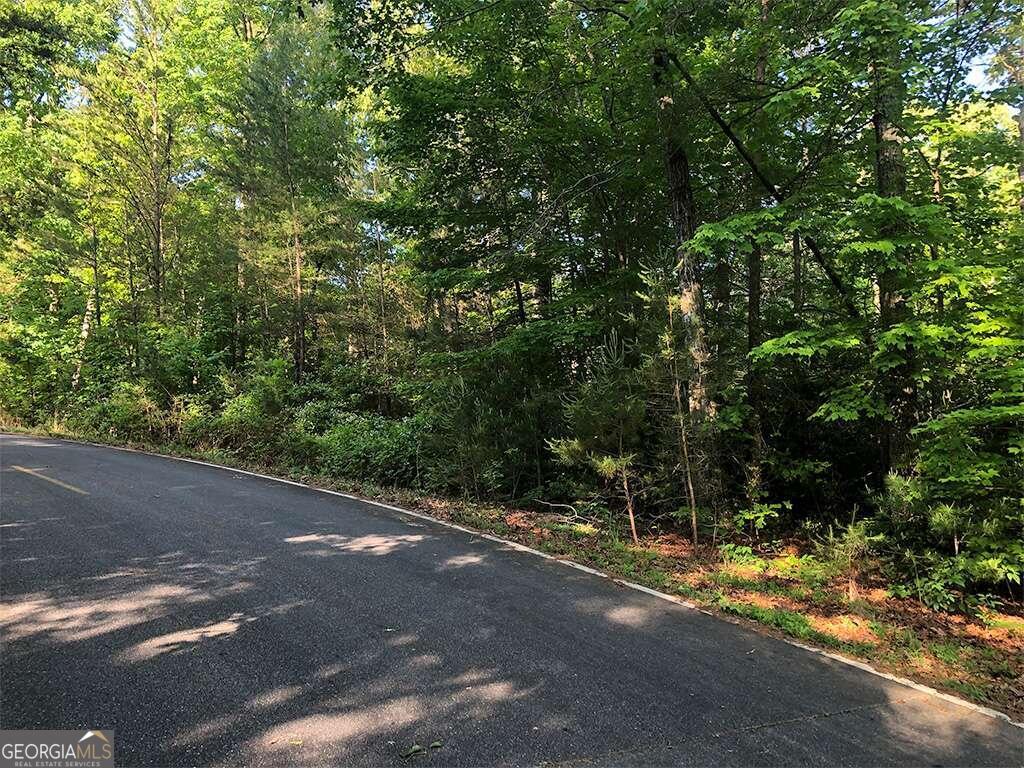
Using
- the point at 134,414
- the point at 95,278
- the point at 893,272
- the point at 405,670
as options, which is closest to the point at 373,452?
the point at 405,670

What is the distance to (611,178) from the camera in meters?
8.84

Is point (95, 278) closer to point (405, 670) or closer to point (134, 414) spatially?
point (134, 414)

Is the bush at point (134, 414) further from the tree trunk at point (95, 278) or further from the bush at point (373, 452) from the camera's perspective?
the bush at point (373, 452)

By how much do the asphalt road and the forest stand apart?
2.22 m

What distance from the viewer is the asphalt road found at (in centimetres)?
295

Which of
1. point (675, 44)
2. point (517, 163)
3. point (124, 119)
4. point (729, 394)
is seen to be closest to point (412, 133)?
point (517, 163)

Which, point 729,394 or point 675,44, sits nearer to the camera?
point 675,44

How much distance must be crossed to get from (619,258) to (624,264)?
0.64ft

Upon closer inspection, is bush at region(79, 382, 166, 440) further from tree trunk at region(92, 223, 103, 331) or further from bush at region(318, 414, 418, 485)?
bush at region(318, 414, 418, 485)

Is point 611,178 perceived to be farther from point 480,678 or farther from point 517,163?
point 480,678

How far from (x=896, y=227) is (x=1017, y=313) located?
1394 millimetres

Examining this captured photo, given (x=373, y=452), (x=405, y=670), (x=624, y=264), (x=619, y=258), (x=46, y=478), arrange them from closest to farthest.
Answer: (x=405, y=670) < (x=46, y=478) < (x=624, y=264) < (x=619, y=258) < (x=373, y=452)

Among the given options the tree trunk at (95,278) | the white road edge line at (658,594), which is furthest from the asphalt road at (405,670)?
the tree trunk at (95,278)

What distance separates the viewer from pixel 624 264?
10.0 meters
